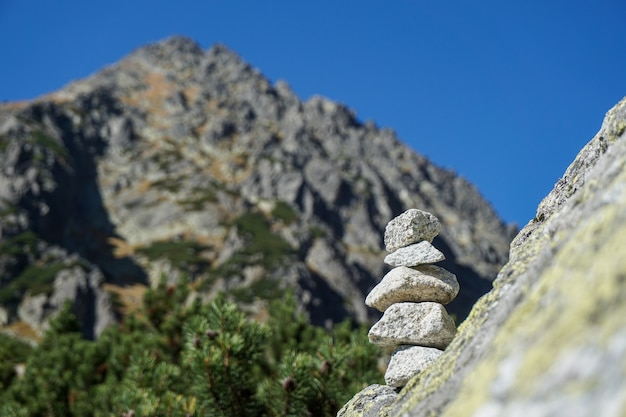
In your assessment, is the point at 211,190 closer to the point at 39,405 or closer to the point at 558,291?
the point at 39,405

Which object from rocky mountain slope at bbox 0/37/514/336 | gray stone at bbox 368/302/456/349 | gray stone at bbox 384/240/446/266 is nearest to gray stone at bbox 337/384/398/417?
gray stone at bbox 368/302/456/349

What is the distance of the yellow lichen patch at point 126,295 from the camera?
9161 centimetres

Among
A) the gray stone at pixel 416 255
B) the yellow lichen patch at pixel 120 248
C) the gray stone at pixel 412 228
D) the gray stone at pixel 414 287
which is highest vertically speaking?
the yellow lichen patch at pixel 120 248

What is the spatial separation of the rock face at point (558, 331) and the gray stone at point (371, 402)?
1114 millimetres

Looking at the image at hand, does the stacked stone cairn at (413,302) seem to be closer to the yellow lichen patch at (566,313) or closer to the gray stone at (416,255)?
the gray stone at (416,255)

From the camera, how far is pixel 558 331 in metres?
2.07

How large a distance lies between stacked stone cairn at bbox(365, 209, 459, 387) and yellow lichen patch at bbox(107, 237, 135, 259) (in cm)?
12153

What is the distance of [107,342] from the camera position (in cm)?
1684

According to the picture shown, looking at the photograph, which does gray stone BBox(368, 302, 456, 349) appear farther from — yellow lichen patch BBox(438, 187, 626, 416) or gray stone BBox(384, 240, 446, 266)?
yellow lichen patch BBox(438, 187, 626, 416)

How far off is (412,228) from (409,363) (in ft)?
4.85

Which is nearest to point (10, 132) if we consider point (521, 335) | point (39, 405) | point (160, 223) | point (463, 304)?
point (160, 223)

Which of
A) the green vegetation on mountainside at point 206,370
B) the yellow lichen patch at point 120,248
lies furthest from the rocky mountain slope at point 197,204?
the green vegetation on mountainside at point 206,370

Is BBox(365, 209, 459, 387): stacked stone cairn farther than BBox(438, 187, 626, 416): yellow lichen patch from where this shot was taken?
Yes

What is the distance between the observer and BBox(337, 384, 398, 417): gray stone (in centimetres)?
472
